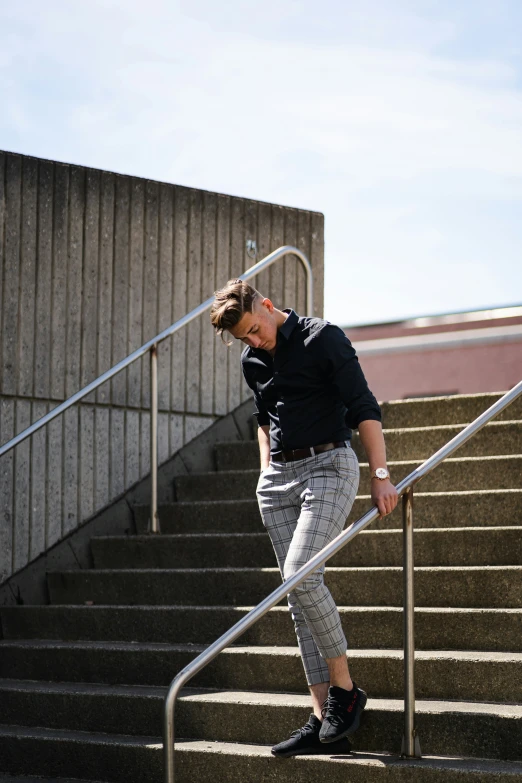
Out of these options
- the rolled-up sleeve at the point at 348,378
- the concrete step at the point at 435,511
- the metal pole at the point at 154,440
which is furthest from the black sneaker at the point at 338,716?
the metal pole at the point at 154,440

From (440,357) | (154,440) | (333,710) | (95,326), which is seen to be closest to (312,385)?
(333,710)

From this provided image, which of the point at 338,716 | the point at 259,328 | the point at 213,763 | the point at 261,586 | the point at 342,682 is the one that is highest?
the point at 259,328

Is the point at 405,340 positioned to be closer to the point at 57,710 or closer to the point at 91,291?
the point at 91,291

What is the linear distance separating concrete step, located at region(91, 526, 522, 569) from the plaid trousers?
1085mm

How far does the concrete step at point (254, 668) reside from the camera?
12.4ft

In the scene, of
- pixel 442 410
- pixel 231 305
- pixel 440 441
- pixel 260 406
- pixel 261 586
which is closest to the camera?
pixel 231 305

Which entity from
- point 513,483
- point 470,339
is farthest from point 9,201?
point 470,339

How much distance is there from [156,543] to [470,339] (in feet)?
33.6

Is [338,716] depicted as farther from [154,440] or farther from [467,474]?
[154,440]

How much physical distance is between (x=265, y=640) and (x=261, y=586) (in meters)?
0.34

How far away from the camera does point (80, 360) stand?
231 inches

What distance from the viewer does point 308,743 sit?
11.6ft

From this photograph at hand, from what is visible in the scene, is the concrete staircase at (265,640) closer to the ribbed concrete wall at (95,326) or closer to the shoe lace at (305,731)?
the shoe lace at (305,731)

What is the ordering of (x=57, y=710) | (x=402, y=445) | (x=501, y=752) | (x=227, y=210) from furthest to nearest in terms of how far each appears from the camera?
(x=227, y=210) → (x=402, y=445) → (x=57, y=710) → (x=501, y=752)
